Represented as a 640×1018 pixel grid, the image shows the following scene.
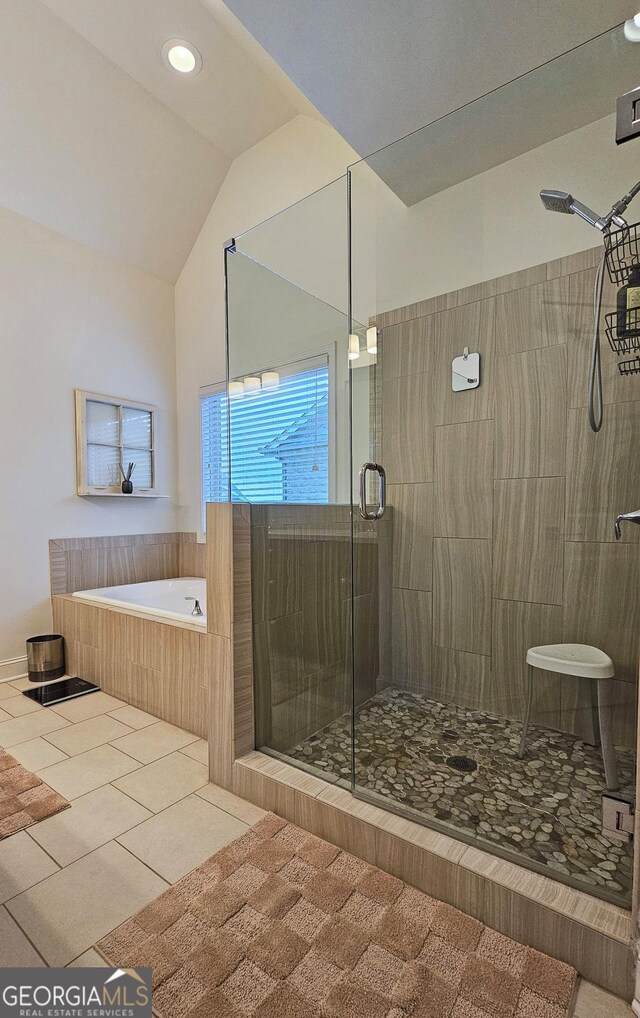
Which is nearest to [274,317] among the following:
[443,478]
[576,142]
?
[443,478]

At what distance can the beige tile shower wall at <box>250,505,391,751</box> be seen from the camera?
1.95 metres

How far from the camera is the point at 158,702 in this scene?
101 inches

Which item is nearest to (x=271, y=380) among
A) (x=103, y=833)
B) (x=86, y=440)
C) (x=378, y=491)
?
(x=378, y=491)

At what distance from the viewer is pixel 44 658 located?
312cm

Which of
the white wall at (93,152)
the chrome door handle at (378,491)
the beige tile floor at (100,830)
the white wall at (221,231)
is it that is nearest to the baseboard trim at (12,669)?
the beige tile floor at (100,830)

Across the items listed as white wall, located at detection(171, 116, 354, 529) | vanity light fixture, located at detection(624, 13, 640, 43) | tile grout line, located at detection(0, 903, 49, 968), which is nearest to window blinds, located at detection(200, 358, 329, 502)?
vanity light fixture, located at detection(624, 13, 640, 43)

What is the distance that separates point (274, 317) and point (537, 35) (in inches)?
53.9

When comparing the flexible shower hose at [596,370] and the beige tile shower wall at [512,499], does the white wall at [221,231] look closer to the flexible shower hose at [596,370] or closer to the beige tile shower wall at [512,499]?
the beige tile shower wall at [512,499]

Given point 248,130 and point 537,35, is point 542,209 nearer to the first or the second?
point 537,35

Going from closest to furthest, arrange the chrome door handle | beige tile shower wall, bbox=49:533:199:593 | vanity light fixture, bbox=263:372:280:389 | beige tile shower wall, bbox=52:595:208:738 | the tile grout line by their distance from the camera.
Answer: the tile grout line
the chrome door handle
vanity light fixture, bbox=263:372:280:389
beige tile shower wall, bbox=52:595:208:738
beige tile shower wall, bbox=49:533:199:593

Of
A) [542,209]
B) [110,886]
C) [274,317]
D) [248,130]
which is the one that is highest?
[248,130]

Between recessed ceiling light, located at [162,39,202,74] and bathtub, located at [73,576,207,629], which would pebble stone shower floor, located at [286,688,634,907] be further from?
recessed ceiling light, located at [162,39,202,74]

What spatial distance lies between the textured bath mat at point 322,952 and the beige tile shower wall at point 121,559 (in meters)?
2.55

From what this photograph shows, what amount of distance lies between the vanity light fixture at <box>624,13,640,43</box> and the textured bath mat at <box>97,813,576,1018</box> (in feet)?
7.67
